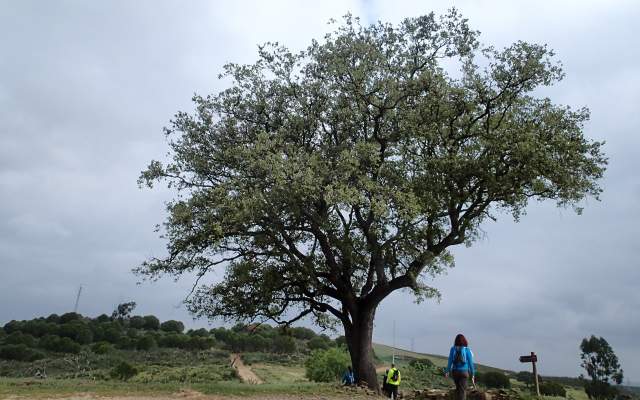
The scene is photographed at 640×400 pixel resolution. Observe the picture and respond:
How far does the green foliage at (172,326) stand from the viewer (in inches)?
3396

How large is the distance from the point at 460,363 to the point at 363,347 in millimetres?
8022

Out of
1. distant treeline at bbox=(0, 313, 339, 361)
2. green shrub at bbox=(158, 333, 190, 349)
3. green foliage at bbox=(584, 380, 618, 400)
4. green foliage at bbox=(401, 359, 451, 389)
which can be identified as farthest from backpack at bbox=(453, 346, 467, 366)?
green shrub at bbox=(158, 333, 190, 349)

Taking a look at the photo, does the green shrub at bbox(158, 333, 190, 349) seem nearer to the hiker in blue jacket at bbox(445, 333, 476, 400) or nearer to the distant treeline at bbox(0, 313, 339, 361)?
the distant treeline at bbox(0, 313, 339, 361)

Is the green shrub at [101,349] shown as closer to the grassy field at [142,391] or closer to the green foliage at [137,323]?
the green foliage at [137,323]

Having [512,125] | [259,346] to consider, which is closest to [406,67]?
[512,125]

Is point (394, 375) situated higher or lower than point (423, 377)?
higher

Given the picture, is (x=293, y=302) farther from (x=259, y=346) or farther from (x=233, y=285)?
(x=259, y=346)

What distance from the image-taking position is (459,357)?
1302 cm

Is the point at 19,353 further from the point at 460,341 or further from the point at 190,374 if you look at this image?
the point at 460,341

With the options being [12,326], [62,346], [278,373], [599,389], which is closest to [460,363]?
[278,373]

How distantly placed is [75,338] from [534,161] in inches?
2650

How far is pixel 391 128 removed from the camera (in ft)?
68.1

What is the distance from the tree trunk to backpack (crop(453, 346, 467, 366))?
24.0 ft

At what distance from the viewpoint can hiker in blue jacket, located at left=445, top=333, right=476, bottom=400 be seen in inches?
511
